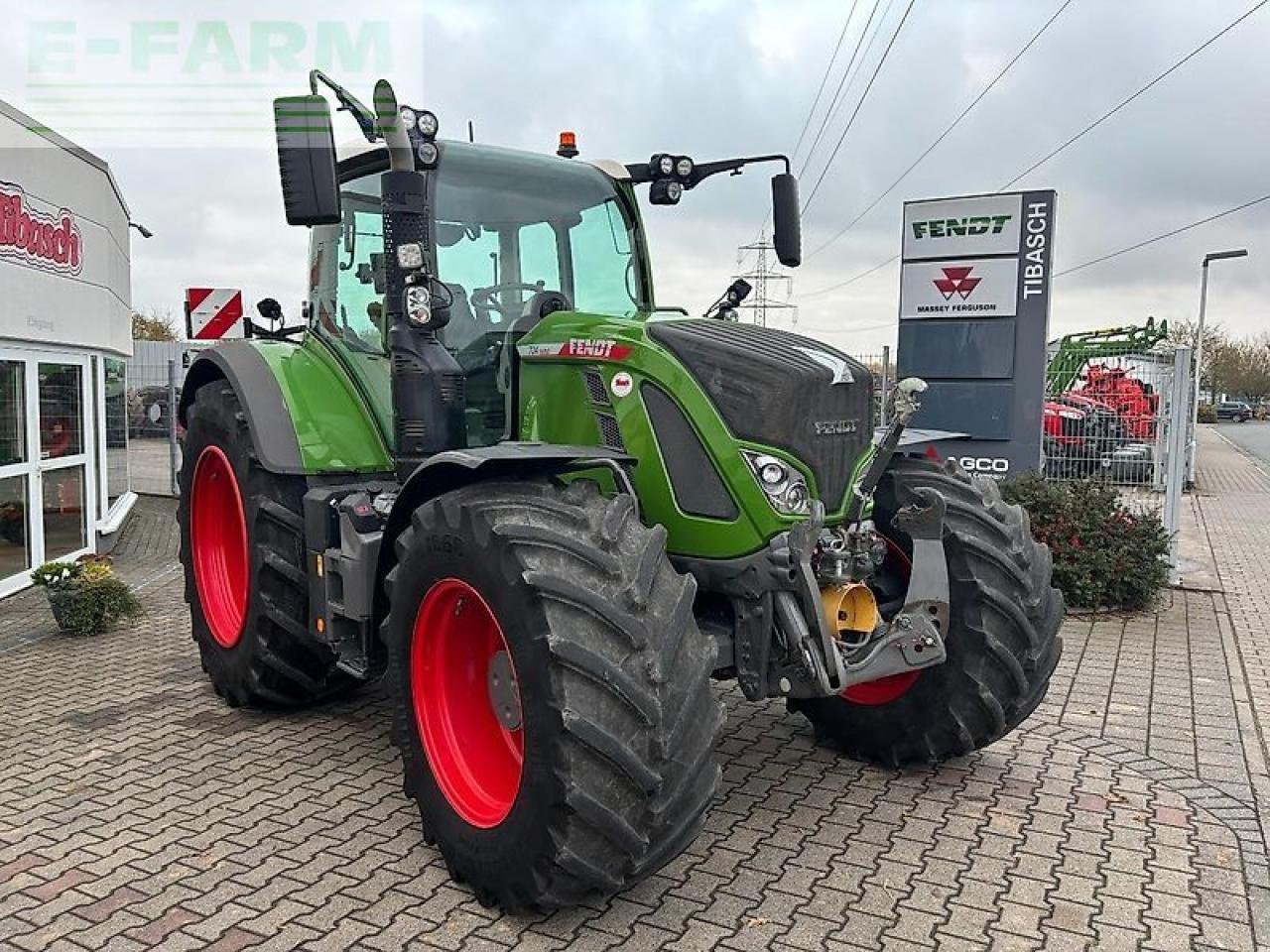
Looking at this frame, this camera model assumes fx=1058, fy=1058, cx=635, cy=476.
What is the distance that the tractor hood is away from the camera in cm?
354

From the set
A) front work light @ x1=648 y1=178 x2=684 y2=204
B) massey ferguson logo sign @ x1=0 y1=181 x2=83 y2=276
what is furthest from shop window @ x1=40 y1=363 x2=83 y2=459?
front work light @ x1=648 y1=178 x2=684 y2=204

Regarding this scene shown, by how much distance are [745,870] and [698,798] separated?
71cm

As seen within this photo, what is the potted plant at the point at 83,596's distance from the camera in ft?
21.9

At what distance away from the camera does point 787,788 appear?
423 centimetres

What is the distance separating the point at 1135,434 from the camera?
9148 millimetres

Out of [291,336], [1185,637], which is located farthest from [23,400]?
[1185,637]

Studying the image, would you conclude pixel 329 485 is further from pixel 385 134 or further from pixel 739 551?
pixel 739 551

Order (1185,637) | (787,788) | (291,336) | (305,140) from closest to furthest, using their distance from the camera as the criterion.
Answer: (305,140) < (787,788) < (291,336) < (1185,637)

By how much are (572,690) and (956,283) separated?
24.4 feet

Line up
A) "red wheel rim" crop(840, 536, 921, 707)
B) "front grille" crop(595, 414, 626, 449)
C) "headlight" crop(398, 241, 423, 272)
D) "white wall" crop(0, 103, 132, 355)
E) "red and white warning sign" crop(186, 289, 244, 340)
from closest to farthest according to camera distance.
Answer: "front grille" crop(595, 414, 626, 449) → "headlight" crop(398, 241, 423, 272) → "red wheel rim" crop(840, 536, 921, 707) → "white wall" crop(0, 103, 132, 355) → "red and white warning sign" crop(186, 289, 244, 340)

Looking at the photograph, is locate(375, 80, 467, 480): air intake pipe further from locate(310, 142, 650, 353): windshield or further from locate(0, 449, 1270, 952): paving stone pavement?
locate(0, 449, 1270, 952): paving stone pavement

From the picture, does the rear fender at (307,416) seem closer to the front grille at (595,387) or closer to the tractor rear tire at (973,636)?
the front grille at (595,387)

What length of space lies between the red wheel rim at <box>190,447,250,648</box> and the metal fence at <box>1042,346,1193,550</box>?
6307mm

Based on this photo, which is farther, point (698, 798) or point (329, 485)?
point (329, 485)
